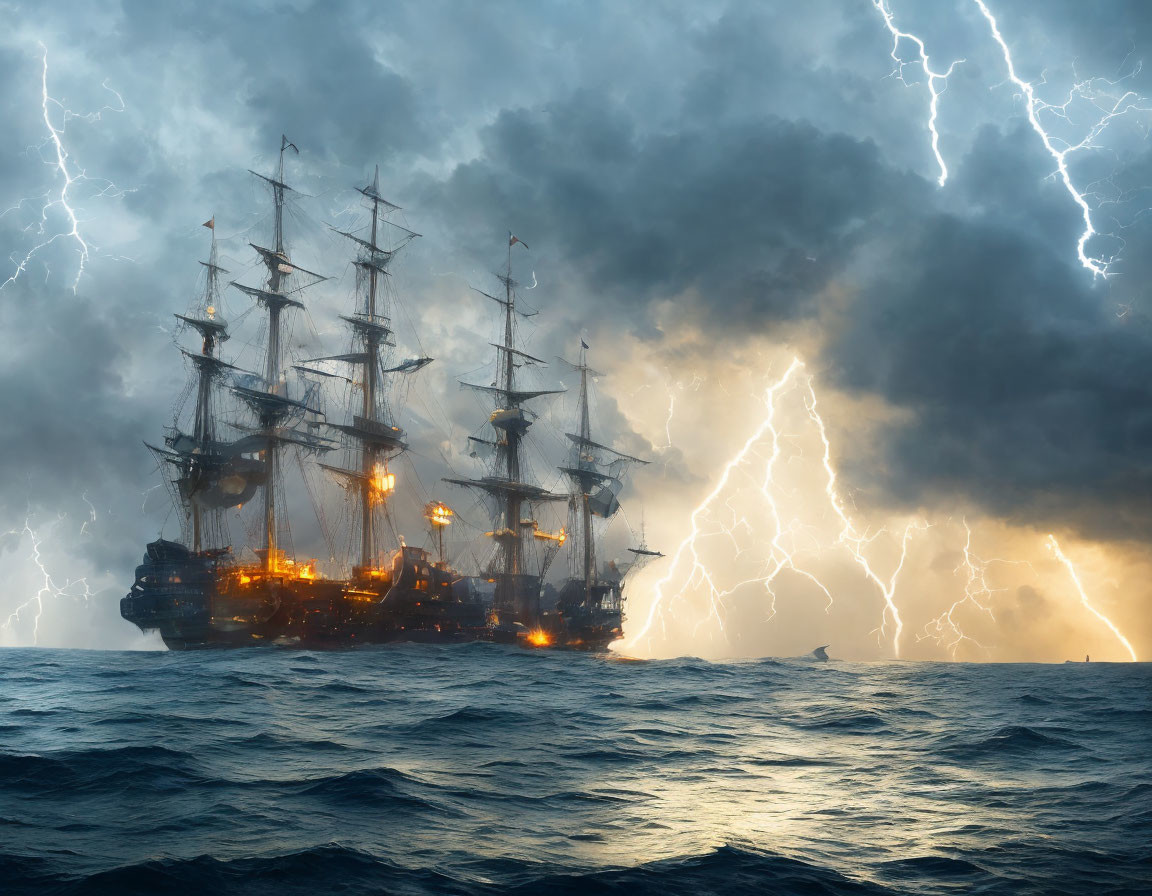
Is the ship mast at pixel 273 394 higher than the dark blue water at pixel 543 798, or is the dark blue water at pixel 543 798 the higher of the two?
the ship mast at pixel 273 394

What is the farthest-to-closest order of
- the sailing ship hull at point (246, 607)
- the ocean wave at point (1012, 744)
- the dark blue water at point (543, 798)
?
the sailing ship hull at point (246, 607)
the ocean wave at point (1012, 744)
the dark blue water at point (543, 798)

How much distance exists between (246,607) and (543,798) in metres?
89.7

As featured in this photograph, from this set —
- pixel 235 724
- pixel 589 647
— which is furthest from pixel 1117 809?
pixel 589 647

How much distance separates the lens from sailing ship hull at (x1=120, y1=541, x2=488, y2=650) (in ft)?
316

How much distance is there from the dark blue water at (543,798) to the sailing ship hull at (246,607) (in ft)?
217

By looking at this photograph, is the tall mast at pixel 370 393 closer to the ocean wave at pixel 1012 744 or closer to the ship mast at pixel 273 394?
the ship mast at pixel 273 394

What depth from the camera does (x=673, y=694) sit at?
134ft

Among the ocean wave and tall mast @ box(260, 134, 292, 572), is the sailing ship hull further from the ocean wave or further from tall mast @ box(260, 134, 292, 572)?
the ocean wave

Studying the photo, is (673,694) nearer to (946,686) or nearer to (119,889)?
(946,686)

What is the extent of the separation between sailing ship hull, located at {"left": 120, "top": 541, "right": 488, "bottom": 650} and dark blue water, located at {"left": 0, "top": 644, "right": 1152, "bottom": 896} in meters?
66.1

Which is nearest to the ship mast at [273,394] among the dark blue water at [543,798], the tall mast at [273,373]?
the tall mast at [273,373]

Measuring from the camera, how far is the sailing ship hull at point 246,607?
316ft

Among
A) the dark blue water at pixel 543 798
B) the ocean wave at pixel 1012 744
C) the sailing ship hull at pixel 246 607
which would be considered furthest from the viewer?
the sailing ship hull at pixel 246 607

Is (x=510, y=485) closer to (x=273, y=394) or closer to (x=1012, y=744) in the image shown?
(x=273, y=394)
